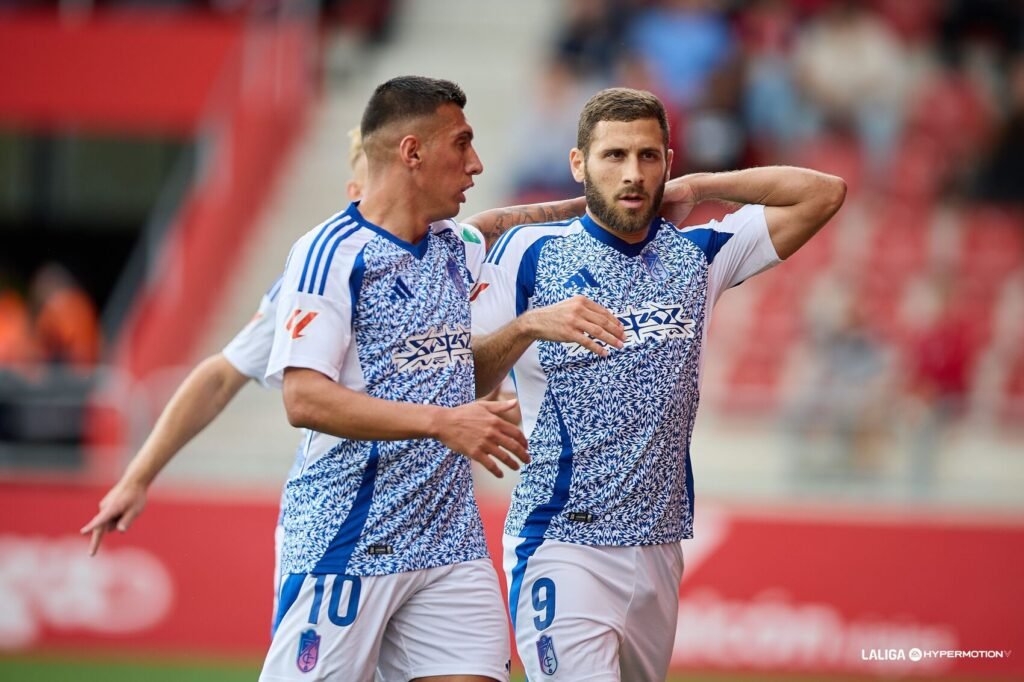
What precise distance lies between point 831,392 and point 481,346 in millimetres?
6588

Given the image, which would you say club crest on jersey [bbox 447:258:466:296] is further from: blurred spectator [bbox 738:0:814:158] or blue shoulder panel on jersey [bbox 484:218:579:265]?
blurred spectator [bbox 738:0:814:158]

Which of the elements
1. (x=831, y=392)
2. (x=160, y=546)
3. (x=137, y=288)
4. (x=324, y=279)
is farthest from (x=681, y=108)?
(x=324, y=279)

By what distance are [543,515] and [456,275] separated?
35.3 inches

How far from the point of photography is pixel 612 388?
18.1ft

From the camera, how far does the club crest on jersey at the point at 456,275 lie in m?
5.45

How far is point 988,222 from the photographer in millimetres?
16172

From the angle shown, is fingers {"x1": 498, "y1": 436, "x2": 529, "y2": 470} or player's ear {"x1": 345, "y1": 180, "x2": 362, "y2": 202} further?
player's ear {"x1": 345, "y1": 180, "x2": 362, "y2": 202}

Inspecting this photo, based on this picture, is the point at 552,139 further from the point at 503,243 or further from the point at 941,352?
the point at 503,243

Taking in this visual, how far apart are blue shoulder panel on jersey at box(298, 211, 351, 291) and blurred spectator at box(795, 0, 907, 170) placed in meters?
11.9

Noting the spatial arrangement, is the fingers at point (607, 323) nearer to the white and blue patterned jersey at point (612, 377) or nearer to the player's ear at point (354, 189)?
the white and blue patterned jersey at point (612, 377)

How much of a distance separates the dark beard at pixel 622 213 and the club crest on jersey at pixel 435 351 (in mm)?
658

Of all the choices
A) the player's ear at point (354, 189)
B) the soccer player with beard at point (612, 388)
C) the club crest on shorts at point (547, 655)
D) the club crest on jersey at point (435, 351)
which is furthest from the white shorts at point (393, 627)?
the player's ear at point (354, 189)

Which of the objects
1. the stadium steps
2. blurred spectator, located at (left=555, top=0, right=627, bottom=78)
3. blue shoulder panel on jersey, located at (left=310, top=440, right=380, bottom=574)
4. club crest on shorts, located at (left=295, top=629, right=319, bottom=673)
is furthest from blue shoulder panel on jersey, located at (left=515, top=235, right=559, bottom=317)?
blurred spectator, located at (left=555, top=0, right=627, bottom=78)

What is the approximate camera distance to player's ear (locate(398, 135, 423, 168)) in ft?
17.4
